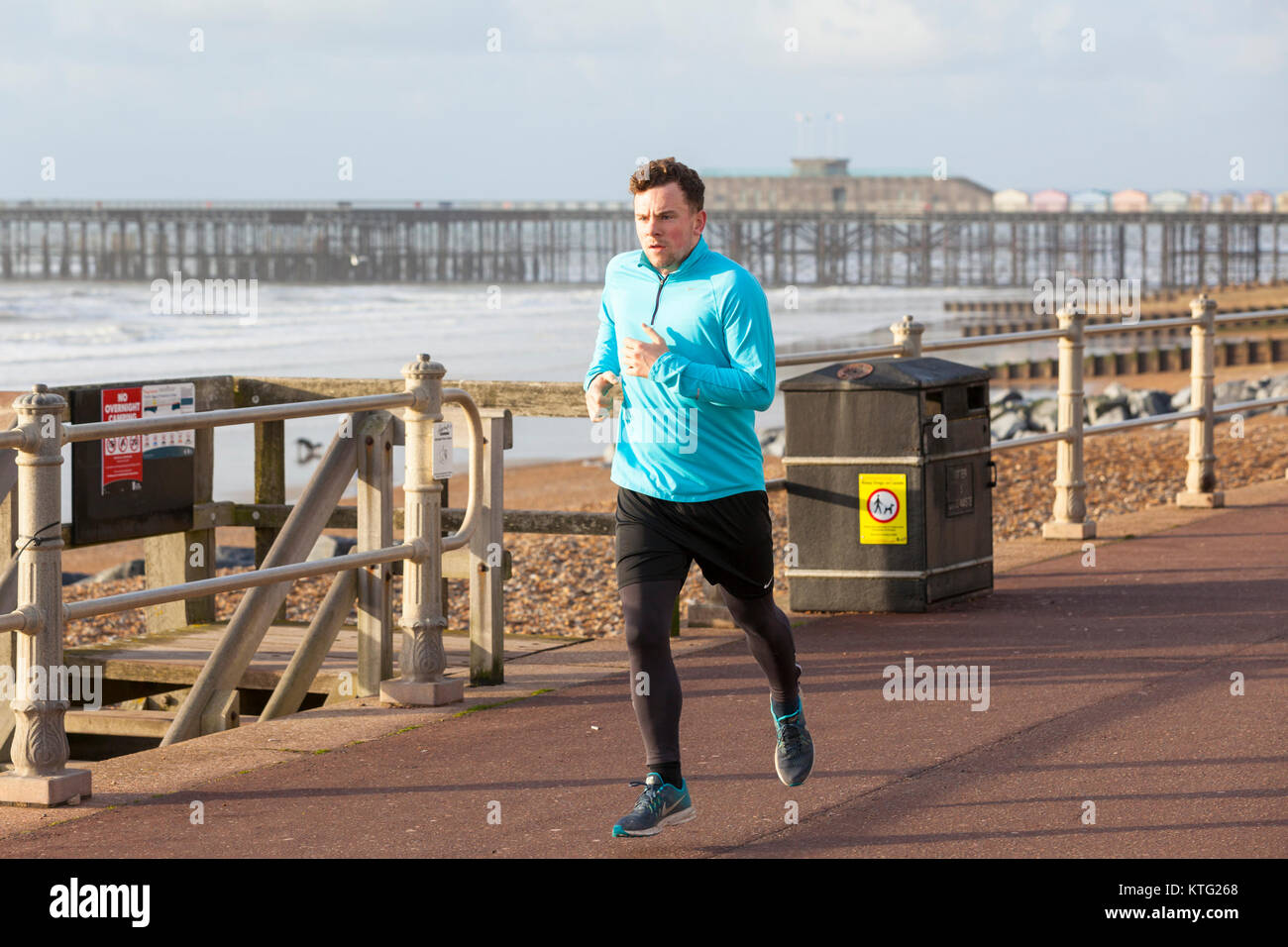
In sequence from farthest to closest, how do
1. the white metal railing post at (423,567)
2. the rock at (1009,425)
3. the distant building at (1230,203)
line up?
the distant building at (1230,203) < the rock at (1009,425) < the white metal railing post at (423,567)

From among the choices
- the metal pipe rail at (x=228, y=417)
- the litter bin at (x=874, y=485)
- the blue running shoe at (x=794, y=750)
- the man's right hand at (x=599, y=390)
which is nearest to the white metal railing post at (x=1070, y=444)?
the litter bin at (x=874, y=485)

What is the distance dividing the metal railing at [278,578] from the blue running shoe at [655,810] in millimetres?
1681

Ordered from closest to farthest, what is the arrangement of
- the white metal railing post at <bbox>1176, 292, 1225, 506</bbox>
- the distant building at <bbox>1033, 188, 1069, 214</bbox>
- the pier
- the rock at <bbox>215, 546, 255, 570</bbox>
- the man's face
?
the man's face, the white metal railing post at <bbox>1176, 292, 1225, 506</bbox>, the rock at <bbox>215, 546, 255, 570</bbox>, the pier, the distant building at <bbox>1033, 188, 1069, 214</bbox>

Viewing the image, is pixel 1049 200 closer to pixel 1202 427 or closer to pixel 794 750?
pixel 1202 427

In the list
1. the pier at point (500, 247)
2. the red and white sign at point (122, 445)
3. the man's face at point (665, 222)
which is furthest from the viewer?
the pier at point (500, 247)

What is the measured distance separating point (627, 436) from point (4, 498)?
2828 mm

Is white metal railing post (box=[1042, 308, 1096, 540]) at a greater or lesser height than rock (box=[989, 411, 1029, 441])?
greater

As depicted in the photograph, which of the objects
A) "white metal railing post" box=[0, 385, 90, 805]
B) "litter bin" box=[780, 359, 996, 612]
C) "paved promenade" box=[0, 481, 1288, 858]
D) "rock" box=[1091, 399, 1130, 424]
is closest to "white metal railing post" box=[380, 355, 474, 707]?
"paved promenade" box=[0, 481, 1288, 858]

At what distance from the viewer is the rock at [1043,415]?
25.9 metres

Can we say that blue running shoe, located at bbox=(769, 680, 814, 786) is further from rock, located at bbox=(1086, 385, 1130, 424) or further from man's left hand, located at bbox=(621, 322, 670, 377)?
rock, located at bbox=(1086, 385, 1130, 424)

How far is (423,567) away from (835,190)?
15898 cm

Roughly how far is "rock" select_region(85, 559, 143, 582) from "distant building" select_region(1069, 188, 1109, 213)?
11744 centimetres

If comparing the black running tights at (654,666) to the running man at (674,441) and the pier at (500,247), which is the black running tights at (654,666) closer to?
the running man at (674,441)

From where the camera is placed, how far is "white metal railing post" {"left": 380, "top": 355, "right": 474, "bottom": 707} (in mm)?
6727
